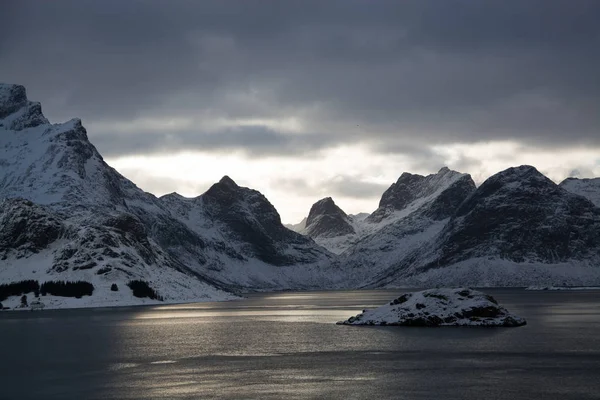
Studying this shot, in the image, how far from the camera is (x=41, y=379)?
3115 inches

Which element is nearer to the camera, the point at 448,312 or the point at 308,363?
the point at 308,363

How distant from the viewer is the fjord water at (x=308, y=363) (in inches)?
2677

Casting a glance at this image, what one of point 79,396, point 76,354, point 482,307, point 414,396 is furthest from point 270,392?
point 482,307

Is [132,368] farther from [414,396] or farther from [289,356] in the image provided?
[414,396]

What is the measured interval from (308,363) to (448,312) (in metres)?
54.2

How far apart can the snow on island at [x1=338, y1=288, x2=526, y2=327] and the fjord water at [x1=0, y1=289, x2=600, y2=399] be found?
242 inches

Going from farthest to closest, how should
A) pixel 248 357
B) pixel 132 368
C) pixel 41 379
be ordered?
pixel 248 357
pixel 132 368
pixel 41 379

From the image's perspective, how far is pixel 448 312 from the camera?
446 ft

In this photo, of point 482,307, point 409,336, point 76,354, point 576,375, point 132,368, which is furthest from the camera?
point 482,307

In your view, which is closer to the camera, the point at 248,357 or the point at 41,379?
the point at 41,379

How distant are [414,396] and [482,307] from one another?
249ft

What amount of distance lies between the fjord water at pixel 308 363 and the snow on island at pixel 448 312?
615 cm

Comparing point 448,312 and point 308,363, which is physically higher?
point 448,312

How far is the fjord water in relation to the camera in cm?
6800
